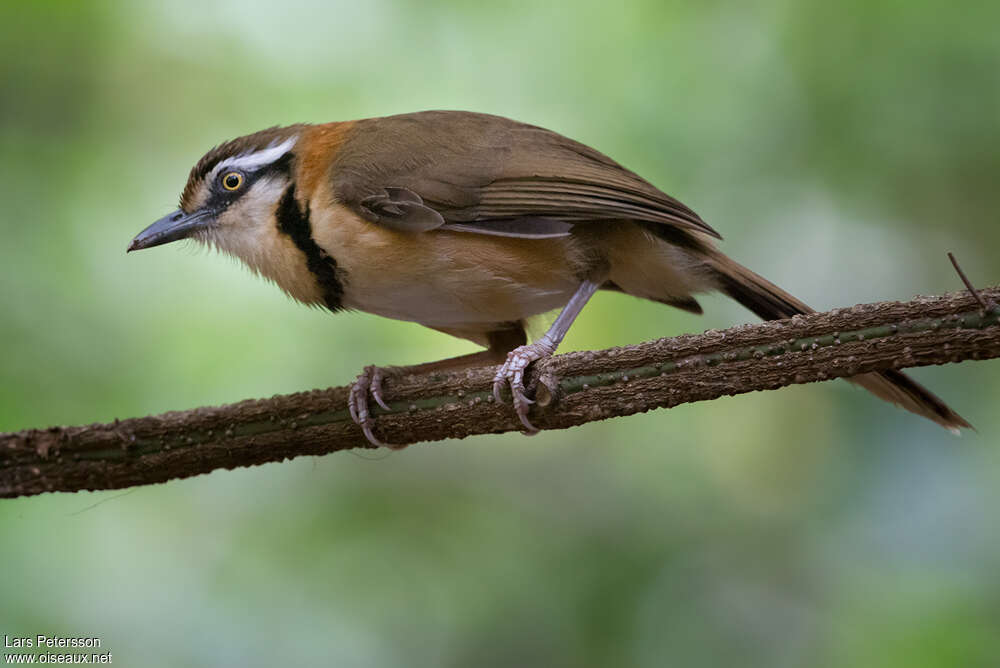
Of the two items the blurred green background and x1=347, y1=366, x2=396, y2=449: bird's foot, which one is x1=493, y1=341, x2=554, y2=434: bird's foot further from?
the blurred green background

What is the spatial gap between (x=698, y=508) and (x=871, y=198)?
1591 mm

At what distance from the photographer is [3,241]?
4.80 meters

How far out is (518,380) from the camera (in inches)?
117

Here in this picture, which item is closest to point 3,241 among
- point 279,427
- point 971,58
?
point 279,427

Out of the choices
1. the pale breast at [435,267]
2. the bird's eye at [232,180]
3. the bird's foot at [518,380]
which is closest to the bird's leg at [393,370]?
the pale breast at [435,267]

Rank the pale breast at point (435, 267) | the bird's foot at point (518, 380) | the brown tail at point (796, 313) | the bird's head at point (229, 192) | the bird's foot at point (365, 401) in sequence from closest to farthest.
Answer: the bird's foot at point (518, 380)
the brown tail at point (796, 313)
the bird's foot at point (365, 401)
the pale breast at point (435, 267)
the bird's head at point (229, 192)

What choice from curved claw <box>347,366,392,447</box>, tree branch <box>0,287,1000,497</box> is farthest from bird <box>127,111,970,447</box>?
tree branch <box>0,287,1000,497</box>

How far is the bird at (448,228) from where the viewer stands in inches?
136

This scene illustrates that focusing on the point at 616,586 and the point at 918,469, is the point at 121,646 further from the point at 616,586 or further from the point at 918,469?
the point at 918,469

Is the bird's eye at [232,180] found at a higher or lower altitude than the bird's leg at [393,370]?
higher

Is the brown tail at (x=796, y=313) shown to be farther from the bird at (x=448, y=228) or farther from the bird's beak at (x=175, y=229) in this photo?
the bird's beak at (x=175, y=229)

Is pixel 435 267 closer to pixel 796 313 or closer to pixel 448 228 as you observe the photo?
pixel 448 228

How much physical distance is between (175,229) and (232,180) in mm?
293

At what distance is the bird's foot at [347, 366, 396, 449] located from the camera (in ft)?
10.6
